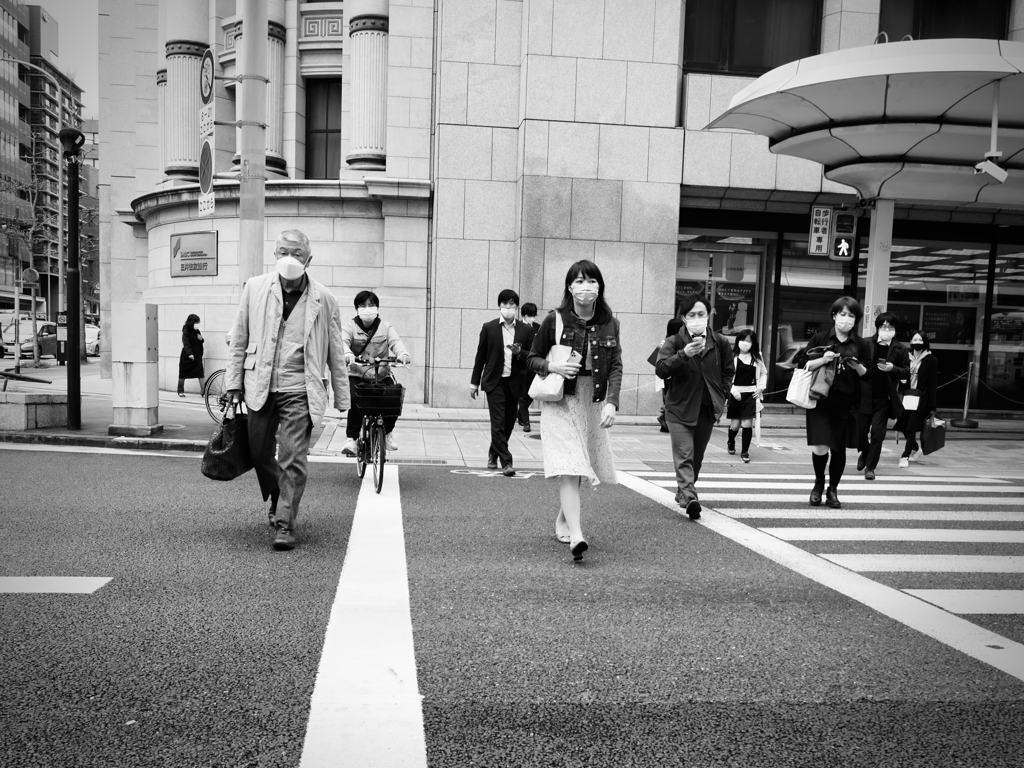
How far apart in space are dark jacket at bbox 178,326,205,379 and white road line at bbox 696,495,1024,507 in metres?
11.4

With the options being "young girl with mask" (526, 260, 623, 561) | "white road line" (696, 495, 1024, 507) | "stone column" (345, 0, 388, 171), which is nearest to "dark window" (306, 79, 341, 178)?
"stone column" (345, 0, 388, 171)

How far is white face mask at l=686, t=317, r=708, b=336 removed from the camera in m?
7.08

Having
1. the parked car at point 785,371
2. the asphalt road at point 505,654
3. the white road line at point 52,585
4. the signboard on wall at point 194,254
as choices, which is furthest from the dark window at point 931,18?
the white road line at point 52,585

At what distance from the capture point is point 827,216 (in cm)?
1519

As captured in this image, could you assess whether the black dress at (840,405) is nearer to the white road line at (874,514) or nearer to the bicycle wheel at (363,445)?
the white road line at (874,514)

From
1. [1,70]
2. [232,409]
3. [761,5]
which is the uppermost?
[1,70]

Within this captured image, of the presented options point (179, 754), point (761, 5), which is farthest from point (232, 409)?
point (761, 5)

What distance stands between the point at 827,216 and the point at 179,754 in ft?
48.4

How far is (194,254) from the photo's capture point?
1775cm

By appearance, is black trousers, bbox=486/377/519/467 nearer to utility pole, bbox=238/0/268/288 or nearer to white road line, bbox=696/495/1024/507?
white road line, bbox=696/495/1024/507

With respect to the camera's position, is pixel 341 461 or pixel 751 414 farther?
pixel 751 414

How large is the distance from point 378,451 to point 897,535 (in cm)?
466

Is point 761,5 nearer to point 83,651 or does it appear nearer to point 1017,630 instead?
point 1017,630

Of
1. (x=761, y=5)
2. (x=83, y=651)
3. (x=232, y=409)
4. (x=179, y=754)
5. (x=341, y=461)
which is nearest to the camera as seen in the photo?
(x=179, y=754)
